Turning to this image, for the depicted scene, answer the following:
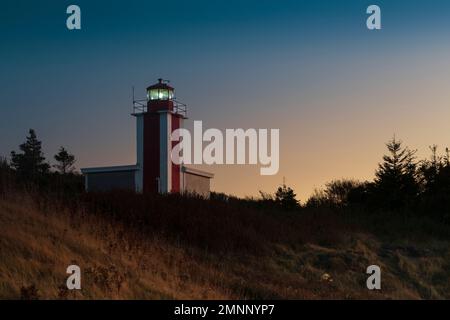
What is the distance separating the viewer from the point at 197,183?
32531 mm

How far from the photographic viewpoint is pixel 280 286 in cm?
1259

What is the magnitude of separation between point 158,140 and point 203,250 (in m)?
15.0

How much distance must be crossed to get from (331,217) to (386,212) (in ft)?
13.1

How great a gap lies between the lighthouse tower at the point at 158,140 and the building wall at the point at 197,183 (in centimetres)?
83

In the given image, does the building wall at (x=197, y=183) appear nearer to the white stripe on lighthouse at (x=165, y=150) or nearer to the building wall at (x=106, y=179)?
the white stripe on lighthouse at (x=165, y=150)

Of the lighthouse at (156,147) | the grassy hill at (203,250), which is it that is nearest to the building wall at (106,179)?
the lighthouse at (156,147)

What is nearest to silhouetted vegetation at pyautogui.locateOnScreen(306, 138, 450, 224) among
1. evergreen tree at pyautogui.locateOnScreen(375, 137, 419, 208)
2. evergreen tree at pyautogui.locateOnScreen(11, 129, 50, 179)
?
evergreen tree at pyautogui.locateOnScreen(375, 137, 419, 208)

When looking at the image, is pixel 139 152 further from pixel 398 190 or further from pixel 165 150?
pixel 398 190

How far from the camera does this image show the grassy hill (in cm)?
978

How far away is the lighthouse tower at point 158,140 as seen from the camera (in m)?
29.8
